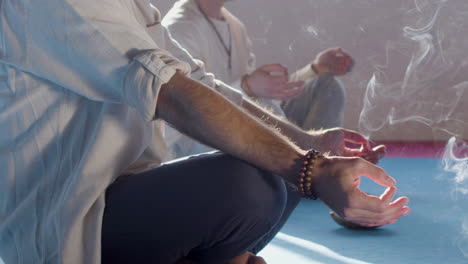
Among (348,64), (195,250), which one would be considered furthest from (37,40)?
(348,64)

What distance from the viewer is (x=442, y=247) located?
178cm

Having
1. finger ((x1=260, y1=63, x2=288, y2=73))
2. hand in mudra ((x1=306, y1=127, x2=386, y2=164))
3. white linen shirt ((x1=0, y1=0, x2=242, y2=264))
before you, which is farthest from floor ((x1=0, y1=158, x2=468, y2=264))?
white linen shirt ((x1=0, y1=0, x2=242, y2=264))

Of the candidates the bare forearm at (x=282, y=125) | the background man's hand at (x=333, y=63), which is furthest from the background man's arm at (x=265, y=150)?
the background man's hand at (x=333, y=63)

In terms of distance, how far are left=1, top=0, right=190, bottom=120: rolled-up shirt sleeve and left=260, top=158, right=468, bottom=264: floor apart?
91 centimetres

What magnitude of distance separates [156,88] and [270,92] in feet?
4.17

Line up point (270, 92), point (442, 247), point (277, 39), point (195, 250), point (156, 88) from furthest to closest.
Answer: point (277, 39)
point (270, 92)
point (442, 247)
point (195, 250)
point (156, 88)

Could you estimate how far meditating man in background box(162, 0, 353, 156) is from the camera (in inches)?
98.9

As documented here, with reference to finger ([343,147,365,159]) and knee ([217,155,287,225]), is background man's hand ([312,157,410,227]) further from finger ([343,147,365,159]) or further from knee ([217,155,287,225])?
finger ([343,147,365,159])

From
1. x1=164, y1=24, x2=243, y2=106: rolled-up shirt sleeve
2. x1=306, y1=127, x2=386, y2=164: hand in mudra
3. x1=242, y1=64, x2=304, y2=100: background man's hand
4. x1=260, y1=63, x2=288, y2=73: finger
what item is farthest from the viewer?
x1=260, y1=63, x2=288, y2=73: finger

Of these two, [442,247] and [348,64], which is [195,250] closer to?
[442,247]

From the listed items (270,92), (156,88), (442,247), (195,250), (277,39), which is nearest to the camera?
(156,88)

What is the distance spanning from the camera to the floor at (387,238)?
168cm

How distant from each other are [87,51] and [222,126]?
0.24 m

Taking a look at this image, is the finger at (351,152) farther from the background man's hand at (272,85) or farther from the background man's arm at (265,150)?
the background man's hand at (272,85)
